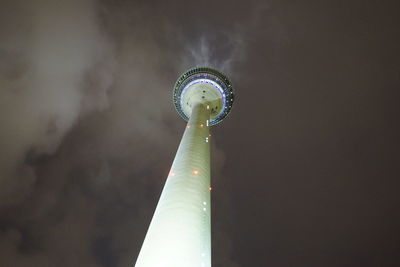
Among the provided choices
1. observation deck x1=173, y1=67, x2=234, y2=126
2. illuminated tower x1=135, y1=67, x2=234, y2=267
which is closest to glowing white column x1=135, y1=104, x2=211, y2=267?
illuminated tower x1=135, y1=67, x2=234, y2=267

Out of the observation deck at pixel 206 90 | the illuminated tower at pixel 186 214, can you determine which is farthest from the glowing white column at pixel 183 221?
the observation deck at pixel 206 90

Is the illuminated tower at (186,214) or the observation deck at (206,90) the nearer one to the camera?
the illuminated tower at (186,214)

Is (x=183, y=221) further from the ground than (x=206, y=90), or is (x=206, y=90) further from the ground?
(x=206, y=90)

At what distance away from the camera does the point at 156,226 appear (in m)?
23.4

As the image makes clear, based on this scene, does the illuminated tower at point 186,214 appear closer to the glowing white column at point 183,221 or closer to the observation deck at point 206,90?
the glowing white column at point 183,221

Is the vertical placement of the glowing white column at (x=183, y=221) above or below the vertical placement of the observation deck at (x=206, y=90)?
below

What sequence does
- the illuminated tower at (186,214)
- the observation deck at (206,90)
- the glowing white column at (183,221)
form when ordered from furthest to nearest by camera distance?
1. the observation deck at (206,90)
2. the illuminated tower at (186,214)
3. the glowing white column at (183,221)

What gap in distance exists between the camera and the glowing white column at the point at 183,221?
69.2 feet

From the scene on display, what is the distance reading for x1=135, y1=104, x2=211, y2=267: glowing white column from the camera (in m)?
21.1

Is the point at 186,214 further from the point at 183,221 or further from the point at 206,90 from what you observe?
the point at 206,90

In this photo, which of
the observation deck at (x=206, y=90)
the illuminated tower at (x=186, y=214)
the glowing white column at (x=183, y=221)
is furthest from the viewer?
the observation deck at (x=206, y=90)

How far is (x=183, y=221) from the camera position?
23266 mm

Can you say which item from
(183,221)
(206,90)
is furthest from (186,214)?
(206,90)

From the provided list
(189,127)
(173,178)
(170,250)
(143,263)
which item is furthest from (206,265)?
(189,127)
